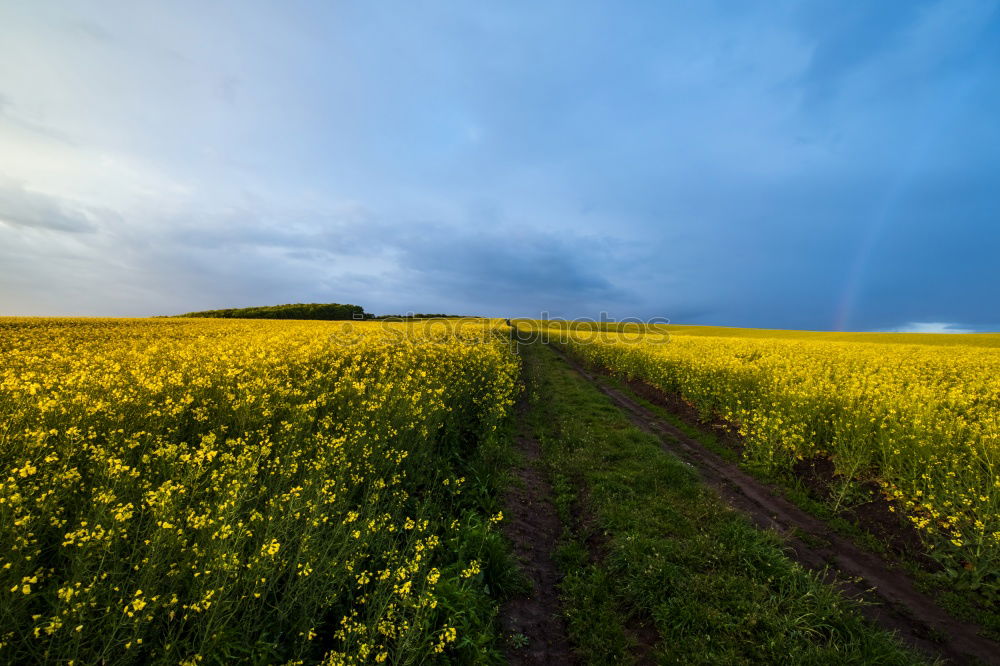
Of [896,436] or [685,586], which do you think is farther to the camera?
[896,436]

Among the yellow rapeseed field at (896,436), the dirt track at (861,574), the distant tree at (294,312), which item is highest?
the distant tree at (294,312)

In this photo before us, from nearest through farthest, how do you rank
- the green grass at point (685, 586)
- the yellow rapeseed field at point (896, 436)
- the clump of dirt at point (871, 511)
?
the green grass at point (685, 586)
the yellow rapeseed field at point (896, 436)
the clump of dirt at point (871, 511)

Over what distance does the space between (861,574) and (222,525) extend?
8.13 m

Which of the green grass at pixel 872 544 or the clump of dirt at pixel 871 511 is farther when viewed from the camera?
the clump of dirt at pixel 871 511

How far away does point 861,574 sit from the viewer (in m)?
5.33

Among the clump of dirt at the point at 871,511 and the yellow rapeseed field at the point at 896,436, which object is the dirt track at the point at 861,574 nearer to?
the clump of dirt at the point at 871,511

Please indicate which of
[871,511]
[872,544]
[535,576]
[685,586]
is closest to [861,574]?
[872,544]

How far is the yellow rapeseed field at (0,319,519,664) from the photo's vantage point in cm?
258

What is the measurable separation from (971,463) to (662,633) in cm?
676

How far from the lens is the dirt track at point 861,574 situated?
14.2 ft

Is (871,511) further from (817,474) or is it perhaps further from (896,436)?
(896,436)

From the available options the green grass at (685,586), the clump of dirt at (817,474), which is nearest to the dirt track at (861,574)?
the green grass at (685,586)

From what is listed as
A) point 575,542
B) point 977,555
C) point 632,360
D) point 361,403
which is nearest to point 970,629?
point 977,555

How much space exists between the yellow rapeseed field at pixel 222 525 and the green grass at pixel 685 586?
1.58 meters
